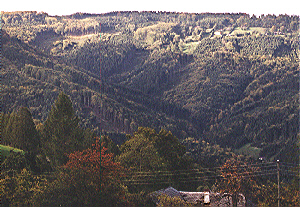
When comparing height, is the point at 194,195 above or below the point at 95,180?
below

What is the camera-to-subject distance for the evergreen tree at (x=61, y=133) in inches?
4523

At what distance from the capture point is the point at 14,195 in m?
88.2

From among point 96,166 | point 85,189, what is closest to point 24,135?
point 96,166

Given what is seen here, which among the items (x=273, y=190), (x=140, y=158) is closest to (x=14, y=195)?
(x=140, y=158)

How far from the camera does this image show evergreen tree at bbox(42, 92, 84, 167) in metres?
115

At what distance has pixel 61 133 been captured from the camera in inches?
4774

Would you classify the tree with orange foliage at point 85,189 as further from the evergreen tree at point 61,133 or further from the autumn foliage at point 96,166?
the evergreen tree at point 61,133

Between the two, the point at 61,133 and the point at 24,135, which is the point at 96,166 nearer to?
the point at 61,133

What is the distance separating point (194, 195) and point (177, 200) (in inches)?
798

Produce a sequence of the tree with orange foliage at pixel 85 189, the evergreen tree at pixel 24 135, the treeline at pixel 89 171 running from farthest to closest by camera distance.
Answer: the evergreen tree at pixel 24 135, the treeline at pixel 89 171, the tree with orange foliage at pixel 85 189

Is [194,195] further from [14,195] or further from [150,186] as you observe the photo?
[14,195]

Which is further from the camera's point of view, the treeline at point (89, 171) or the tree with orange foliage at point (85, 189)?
the treeline at point (89, 171)

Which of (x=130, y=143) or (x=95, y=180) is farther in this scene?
(x=130, y=143)

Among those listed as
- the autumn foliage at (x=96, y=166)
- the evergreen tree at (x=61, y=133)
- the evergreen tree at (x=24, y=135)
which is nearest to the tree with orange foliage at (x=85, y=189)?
the autumn foliage at (x=96, y=166)
